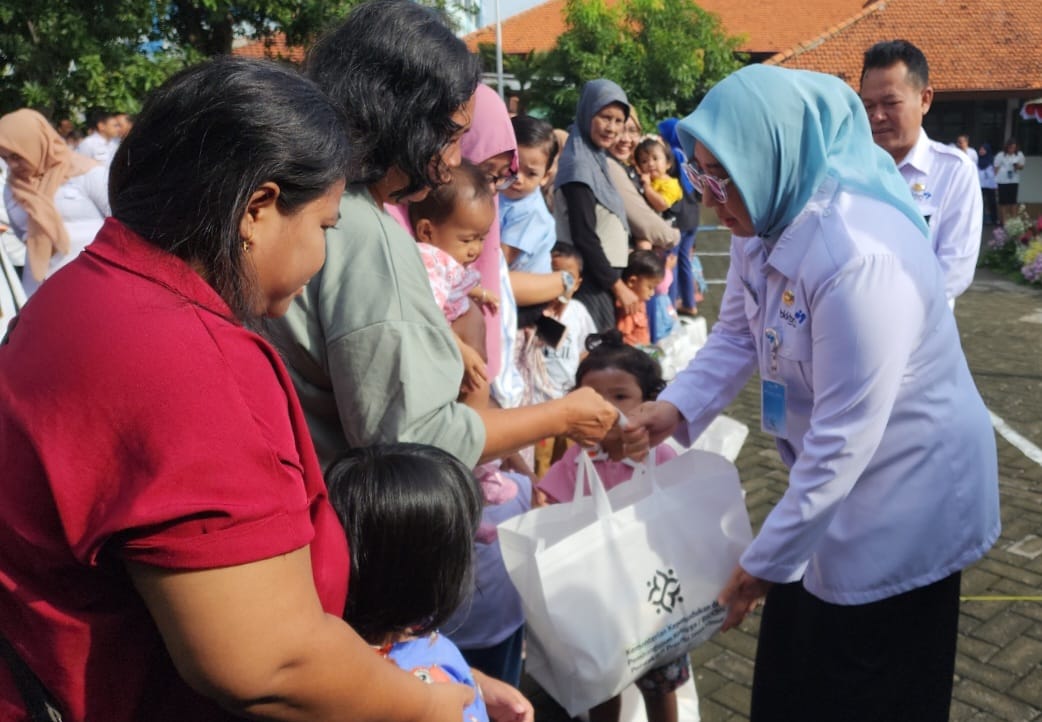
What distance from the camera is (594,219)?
18.4ft

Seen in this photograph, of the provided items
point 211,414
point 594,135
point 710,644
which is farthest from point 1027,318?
point 211,414

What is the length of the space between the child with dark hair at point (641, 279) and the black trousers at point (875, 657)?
3.96 metres

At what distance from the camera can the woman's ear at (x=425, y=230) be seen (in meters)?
2.62

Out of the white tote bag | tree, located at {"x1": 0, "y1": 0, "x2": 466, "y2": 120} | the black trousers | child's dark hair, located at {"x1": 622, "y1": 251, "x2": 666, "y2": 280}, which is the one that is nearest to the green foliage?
tree, located at {"x1": 0, "y1": 0, "x2": 466, "y2": 120}

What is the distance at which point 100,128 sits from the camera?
8172 mm

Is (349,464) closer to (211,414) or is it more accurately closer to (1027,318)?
(211,414)

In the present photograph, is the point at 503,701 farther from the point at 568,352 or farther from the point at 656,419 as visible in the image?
the point at 568,352

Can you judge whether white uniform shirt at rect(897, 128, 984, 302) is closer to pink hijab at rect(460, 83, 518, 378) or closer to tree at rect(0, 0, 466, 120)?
pink hijab at rect(460, 83, 518, 378)

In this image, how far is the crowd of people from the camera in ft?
3.25

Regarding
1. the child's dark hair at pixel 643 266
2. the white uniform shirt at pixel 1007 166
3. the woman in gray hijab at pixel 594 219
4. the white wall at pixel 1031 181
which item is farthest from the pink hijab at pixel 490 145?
the white wall at pixel 1031 181

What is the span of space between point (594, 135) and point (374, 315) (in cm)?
456

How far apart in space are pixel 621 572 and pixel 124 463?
139 centimetres

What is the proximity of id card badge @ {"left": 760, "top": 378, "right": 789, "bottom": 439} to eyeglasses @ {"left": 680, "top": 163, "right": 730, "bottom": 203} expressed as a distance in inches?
17.1

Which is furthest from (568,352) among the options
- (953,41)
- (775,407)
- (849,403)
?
(953,41)
